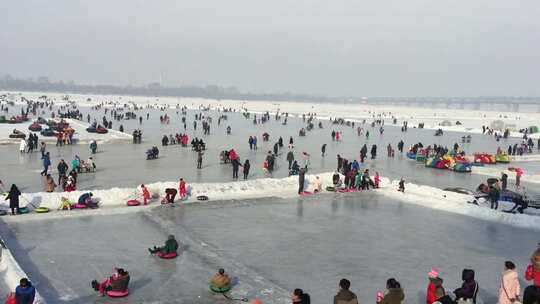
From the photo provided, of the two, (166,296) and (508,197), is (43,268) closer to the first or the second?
(166,296)

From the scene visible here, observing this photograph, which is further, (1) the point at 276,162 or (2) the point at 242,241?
(1) the point at 276,162

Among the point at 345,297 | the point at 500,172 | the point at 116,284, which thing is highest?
the point at 345,297

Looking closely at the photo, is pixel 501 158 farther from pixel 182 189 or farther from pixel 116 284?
pixel 116 284

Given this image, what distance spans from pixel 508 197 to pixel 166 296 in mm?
15063

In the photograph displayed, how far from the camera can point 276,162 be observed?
30.2m

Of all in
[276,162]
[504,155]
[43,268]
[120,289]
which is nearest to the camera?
[120,289]

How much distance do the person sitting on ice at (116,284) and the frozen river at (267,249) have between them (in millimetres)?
204

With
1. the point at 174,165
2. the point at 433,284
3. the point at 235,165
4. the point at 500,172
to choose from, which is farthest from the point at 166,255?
the point at 500,172

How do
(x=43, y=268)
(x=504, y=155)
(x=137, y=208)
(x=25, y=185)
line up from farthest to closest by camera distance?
1. (x=504, y=155)
2. (x=25, y=185)
3. (x=137, y=208)
4. (x=43, y=268)

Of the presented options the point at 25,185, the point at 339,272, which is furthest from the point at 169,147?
the point at 339,272

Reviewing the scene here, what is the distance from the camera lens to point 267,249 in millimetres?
13398

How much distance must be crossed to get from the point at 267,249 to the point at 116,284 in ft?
15.3

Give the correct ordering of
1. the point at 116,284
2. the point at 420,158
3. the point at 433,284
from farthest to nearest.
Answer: the point at 420,158
the point at 116,284
the point at 433,284

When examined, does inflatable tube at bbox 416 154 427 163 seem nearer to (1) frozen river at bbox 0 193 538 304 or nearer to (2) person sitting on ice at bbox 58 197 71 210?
(1) frozen river at bbox 0 193 538 304
